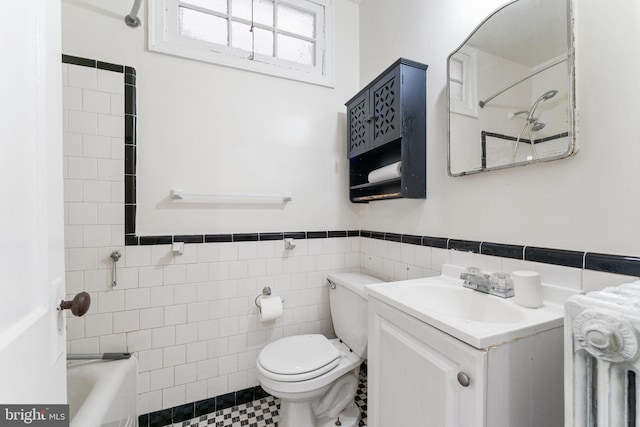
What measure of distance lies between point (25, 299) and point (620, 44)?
5.08 feet

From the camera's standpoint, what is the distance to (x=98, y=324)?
53.9 inches

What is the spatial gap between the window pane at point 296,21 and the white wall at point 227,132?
0.20 metres

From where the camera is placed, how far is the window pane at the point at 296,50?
1.81 meters

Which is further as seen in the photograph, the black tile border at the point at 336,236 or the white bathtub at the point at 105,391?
the white bathtub at the point at 105,391

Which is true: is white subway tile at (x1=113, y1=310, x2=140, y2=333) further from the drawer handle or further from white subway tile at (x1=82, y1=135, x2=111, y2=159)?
the drawer handle

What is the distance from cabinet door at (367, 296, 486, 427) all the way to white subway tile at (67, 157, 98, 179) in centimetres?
151

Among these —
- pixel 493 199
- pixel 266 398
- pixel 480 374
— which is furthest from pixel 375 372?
pixel 266 398

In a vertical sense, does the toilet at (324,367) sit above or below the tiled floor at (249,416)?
above

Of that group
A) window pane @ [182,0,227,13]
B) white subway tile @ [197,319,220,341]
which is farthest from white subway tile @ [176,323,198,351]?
window pane @ [182,0,227,13]

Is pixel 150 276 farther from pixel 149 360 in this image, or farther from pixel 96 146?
pixel 96 146

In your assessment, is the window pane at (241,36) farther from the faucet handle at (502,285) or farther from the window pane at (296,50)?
the faucet handle at (502,285)

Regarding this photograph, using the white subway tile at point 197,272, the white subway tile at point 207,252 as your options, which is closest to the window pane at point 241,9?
the white subway tile at point 207,252

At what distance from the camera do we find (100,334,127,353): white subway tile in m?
1.38

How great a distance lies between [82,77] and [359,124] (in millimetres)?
1508
